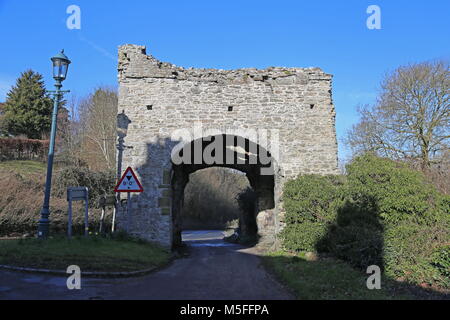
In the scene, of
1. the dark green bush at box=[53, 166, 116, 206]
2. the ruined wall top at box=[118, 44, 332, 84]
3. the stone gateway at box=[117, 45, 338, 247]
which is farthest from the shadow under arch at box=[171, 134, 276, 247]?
the dark green bush at box=[53, 166, 116, 206]

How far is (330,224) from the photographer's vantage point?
10.6 meters

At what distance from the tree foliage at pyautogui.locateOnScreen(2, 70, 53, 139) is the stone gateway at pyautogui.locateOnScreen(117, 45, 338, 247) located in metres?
22.3

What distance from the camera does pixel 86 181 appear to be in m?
14.7

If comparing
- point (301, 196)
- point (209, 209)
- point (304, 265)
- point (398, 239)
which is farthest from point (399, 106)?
point (209, 209)

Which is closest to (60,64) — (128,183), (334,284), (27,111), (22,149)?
(128,183)

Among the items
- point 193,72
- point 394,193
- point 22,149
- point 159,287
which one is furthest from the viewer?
point 22,149

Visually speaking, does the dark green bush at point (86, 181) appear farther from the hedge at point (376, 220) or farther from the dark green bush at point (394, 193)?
the dark green bush at point (394, 193)

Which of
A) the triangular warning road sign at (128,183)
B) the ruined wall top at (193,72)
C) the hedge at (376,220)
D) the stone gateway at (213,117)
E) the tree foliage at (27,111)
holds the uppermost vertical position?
the tree foliage at (27,111)

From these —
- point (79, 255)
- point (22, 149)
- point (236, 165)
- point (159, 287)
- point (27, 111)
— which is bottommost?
point (159, 287)

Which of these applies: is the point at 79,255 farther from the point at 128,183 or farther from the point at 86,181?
the point at 86,181

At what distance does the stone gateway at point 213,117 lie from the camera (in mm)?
12383

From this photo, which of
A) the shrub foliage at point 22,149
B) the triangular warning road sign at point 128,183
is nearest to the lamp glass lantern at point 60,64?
the triangular warning road sign at point 128,183

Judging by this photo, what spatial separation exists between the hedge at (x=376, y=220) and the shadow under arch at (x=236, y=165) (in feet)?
10.6

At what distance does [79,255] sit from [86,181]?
761cm
